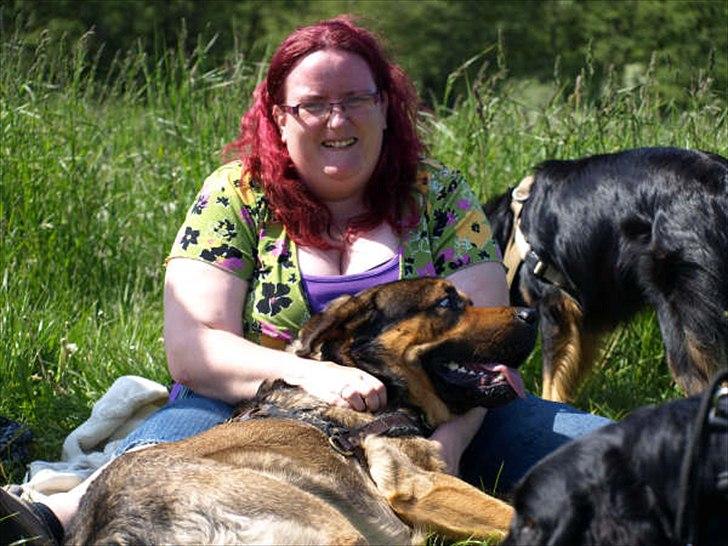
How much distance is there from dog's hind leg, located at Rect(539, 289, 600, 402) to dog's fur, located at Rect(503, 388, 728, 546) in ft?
10.3

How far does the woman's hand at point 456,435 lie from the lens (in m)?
4.52

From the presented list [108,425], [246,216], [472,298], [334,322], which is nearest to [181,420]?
[108,425]

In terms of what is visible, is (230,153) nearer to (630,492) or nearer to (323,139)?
(323,139)

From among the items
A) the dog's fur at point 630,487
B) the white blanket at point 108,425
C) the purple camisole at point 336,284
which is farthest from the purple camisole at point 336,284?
the dog's fur at point 630,487

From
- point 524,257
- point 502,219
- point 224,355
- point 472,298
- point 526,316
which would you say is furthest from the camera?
point 502,219


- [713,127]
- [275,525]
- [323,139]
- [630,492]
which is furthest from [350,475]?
[713,127]

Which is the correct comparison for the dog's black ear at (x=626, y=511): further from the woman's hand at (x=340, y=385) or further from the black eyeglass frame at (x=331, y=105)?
the black eyeglass frame at (x=331, y=105)

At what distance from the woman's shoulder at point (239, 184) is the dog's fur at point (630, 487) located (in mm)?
2125

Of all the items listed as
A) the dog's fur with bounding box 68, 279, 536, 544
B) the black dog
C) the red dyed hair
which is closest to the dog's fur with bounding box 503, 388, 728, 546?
the dog's fur with bounding box 68, 279, 536, 544

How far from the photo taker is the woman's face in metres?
4.65

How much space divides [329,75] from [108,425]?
162cm

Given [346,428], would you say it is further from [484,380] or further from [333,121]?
[333,121]

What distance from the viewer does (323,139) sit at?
15.4 feet

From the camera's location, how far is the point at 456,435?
461 centimetres
